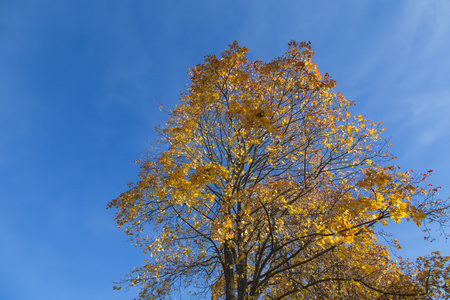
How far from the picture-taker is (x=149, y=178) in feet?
23.9

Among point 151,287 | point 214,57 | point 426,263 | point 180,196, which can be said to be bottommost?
point 426,263

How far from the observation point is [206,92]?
8547 mm

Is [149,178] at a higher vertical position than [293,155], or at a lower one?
lower

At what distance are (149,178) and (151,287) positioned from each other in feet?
11.9

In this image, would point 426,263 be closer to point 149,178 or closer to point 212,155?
point 212,155

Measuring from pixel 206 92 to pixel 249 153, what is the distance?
9.07 feet

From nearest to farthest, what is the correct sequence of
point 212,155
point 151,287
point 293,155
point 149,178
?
point 149,178, point 151,287, point 293,155, point 212,155

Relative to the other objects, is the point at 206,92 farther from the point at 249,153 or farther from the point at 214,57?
the point at 249,153

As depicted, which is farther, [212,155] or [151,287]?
[212,155]

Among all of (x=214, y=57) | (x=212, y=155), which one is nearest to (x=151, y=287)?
(x=212, y=155)

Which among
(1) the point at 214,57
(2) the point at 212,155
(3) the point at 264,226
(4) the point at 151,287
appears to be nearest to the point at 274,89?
(1) the point at 214,57

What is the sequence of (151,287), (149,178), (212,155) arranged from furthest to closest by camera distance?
(212,155) < (151,287) < (149,178)

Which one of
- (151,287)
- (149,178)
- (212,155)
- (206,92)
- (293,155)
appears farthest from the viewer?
(212,155)

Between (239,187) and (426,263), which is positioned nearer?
(426,263)
